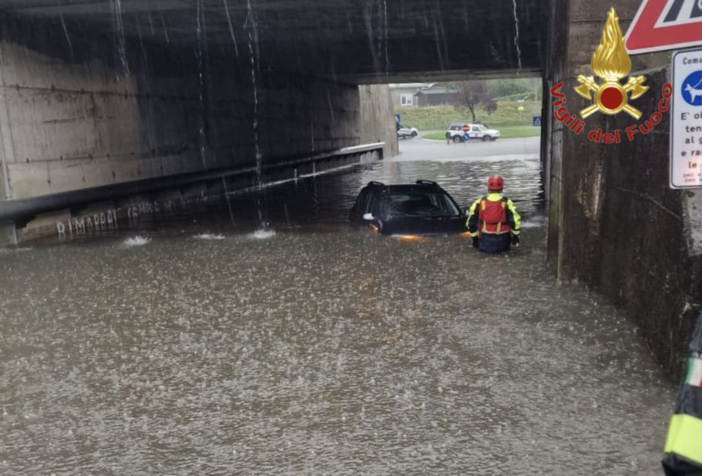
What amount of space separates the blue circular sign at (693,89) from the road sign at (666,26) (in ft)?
0.73

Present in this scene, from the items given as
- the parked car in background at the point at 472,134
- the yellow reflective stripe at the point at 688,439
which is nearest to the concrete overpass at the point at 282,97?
the yellow reflective stripe at the point at 688,439

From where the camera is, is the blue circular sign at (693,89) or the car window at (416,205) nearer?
the blue circular sign at (693,89)

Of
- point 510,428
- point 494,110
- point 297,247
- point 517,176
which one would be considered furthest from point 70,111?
point 494,110

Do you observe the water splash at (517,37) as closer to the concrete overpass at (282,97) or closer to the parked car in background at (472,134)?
the concrete overpass at (282,97)

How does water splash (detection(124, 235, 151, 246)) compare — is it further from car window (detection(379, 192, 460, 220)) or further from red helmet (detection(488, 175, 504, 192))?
red helmet (detection(488, 175, 504, 192))

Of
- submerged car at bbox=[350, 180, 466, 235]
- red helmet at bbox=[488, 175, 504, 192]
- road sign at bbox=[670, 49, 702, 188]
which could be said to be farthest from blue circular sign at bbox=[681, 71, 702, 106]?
submerged car at bbox=[350, 180, 466, 235]

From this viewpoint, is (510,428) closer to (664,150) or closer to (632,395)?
(632,395)

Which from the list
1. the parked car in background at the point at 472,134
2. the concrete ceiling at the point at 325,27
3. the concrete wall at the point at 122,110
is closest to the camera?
the concrete wall at the point at 122,110

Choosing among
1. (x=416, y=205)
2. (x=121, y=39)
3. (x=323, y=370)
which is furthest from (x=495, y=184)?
(x=121, y=39)

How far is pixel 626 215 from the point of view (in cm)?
805

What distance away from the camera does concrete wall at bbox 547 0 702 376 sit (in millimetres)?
5871

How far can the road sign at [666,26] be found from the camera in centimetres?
374

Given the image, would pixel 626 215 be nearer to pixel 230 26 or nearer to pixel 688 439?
pixel 688 439

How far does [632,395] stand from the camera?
18.9 feet
